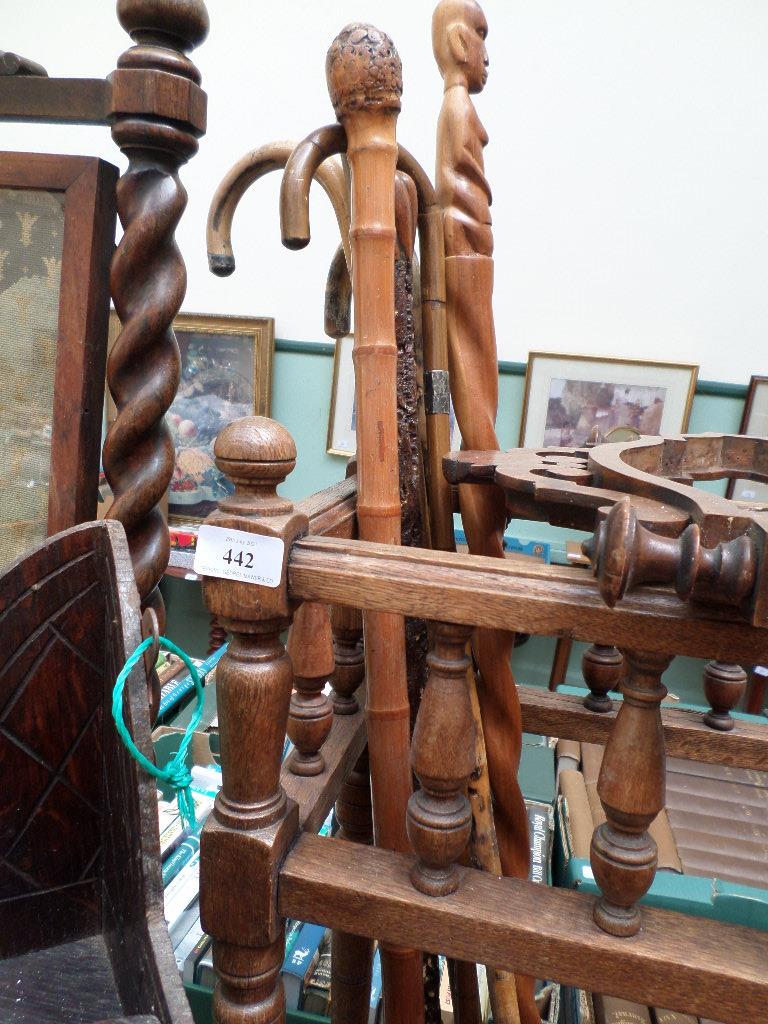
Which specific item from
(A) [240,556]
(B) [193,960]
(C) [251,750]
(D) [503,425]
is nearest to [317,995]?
(B) [193,960]

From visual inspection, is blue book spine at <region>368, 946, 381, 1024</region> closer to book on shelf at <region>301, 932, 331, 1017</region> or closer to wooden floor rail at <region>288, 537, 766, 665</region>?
book on shelf at <region>301, 932, 331, 1017</region>

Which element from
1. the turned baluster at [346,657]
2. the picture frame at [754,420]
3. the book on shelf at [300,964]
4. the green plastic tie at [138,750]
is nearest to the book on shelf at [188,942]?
the book on shelf at [300,964]

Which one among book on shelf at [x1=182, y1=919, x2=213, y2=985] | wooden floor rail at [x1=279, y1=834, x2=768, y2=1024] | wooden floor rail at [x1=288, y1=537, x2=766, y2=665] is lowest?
book on shelf at [x1=182, y1=919, x2=213, y2=985]

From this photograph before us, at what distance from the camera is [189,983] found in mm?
962

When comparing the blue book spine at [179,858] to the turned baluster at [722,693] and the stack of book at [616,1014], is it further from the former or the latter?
the turned baluster at [722,693]

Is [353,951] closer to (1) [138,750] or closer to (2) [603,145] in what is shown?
(1) [138,750]

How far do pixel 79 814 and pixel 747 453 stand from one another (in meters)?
0.67

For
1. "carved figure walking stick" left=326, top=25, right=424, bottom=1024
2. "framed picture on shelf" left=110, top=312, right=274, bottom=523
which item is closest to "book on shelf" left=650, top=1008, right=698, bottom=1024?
"carved figure walking stick" left=326, top=25, right=424, bottom=1024

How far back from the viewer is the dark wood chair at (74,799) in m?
0.43

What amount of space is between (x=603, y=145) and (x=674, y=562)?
1.53 metres

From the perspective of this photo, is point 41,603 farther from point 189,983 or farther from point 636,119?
point 636,119

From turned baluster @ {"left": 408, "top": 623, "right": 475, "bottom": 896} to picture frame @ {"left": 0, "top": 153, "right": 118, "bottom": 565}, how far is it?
0.31 m

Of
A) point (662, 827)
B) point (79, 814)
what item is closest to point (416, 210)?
point (79, 814)

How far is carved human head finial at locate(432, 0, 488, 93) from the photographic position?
644 millimetres
